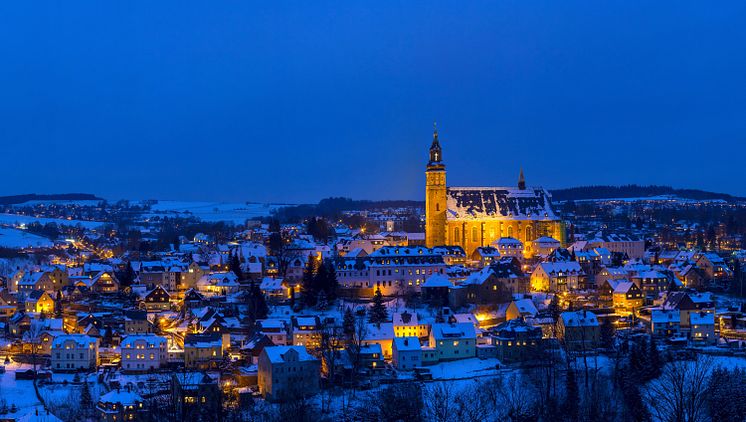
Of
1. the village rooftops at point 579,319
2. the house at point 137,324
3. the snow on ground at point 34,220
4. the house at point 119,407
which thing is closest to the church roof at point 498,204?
the village rooftops at point 579,319

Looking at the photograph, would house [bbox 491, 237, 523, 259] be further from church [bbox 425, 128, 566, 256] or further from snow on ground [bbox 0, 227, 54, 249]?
snow on ground [bbox 0, 227, 54, 249]

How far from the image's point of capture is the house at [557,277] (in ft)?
195

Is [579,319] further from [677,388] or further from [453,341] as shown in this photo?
[677,388]

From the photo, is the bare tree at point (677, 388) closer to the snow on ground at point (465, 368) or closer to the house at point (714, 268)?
the snow on ground at point (465, 368)

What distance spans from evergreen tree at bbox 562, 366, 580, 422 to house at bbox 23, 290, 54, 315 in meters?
33.6

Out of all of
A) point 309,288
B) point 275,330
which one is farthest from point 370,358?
point 309,288

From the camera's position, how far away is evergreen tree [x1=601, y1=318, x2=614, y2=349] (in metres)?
46.1

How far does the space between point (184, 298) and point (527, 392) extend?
26370 millimetres

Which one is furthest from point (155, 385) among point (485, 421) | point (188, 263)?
point (188, 263)

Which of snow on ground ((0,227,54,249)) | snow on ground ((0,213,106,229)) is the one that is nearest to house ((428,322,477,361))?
snow on ground ((0,227,54,249))

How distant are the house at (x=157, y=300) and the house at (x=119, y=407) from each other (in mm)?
19366

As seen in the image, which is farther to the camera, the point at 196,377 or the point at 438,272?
the point at 438,272

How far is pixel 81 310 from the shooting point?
5709cm

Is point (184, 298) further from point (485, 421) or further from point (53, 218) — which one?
point (53, 218)
